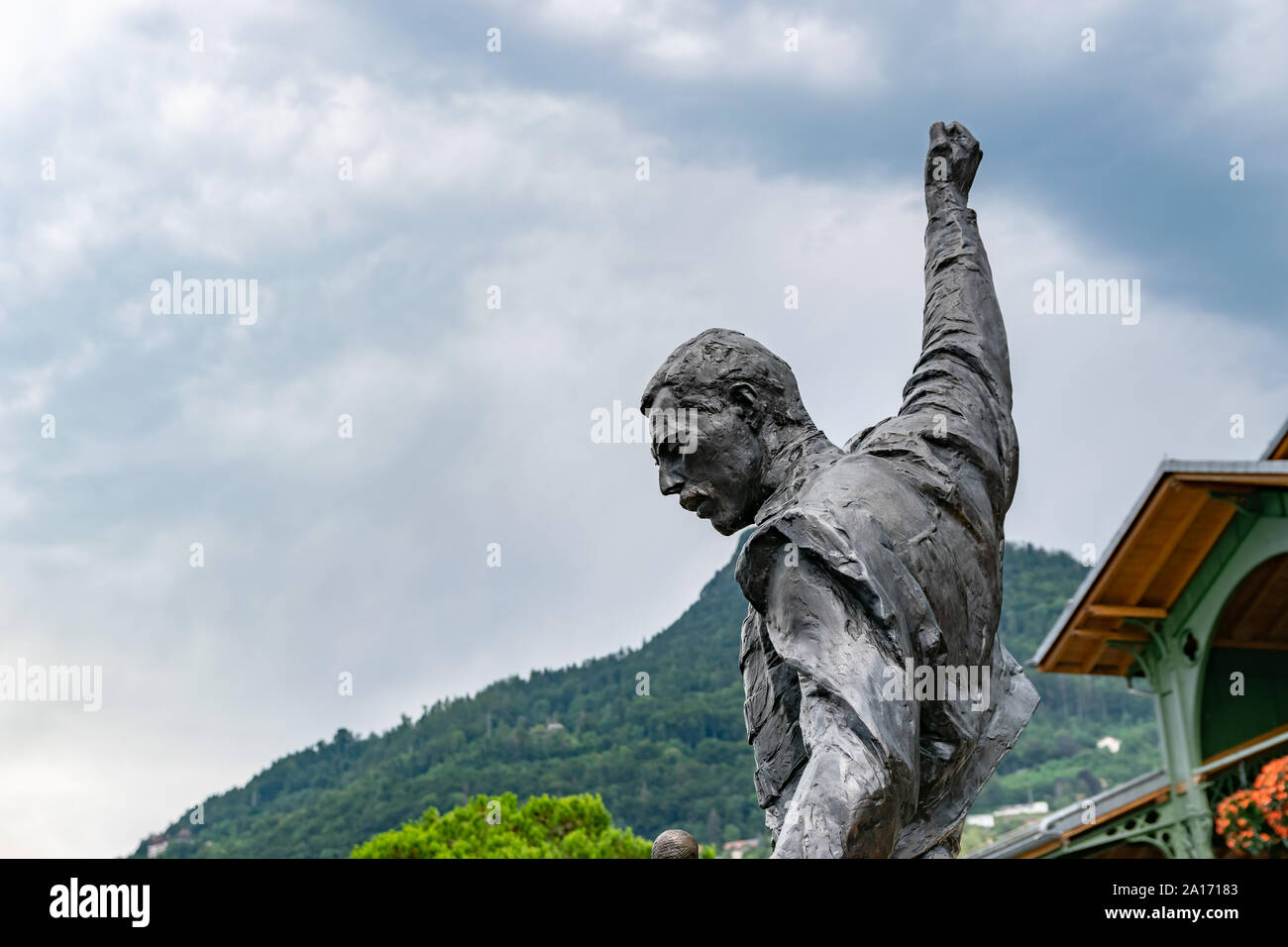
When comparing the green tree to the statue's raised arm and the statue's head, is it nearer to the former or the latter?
the statue's raised arm

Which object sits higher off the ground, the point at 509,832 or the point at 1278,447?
the point at 1278,447

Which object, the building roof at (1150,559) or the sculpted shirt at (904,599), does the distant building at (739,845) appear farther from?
the sculpted shirt at (904,599)

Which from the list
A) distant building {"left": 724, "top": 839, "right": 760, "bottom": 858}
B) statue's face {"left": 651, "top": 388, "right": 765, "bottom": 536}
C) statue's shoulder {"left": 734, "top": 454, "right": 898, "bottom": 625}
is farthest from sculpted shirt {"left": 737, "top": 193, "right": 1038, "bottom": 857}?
distant building {"left": 724, "top": 839, "right": 760, "bottom": 858}

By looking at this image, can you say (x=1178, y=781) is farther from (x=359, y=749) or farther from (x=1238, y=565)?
(x=359, y=749)

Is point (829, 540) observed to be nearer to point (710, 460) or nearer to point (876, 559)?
point (876, 559)

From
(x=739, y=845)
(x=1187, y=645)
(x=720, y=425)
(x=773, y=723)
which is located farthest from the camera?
(x=739, y=845)

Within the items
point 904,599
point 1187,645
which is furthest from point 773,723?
point 1187,645

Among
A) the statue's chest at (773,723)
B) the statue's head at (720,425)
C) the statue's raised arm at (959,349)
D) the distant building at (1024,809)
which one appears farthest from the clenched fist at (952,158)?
the distant building at (1024,809)

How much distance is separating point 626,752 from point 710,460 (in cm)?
3844

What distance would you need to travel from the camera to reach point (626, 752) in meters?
40.5

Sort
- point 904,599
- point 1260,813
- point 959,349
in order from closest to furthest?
point 904,599 < point 959,349 < point 1260,813

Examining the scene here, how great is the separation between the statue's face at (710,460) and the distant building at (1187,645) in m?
11.7

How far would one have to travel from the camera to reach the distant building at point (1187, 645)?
14242mm
